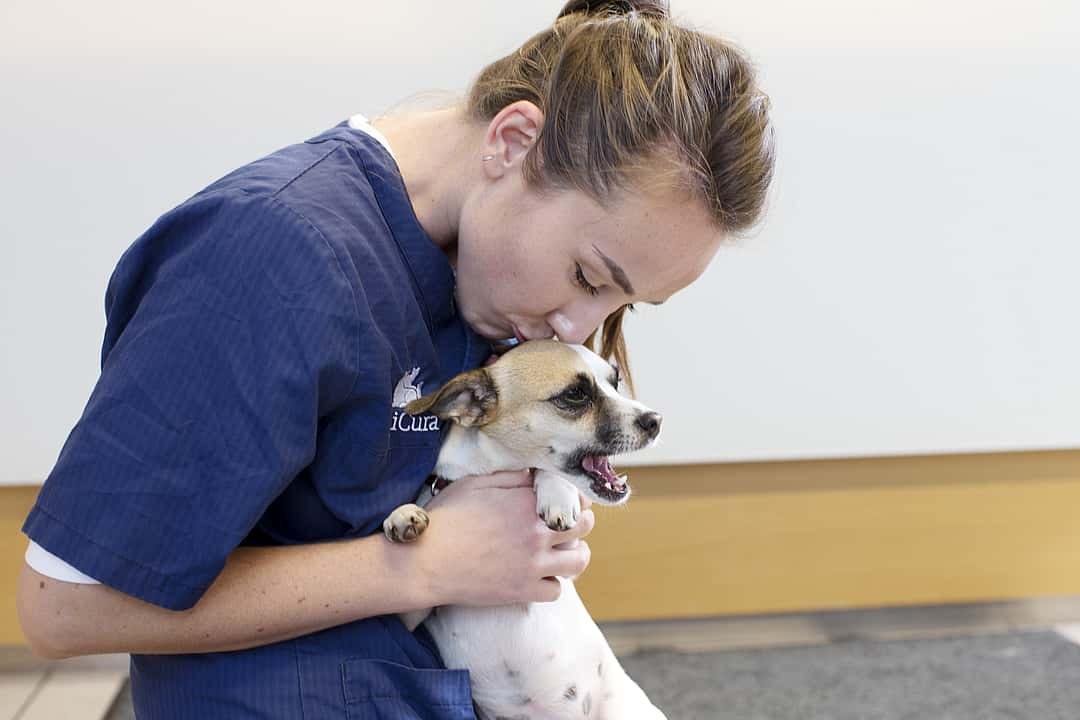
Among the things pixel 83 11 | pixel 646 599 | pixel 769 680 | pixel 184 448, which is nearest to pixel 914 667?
pixel 769 680

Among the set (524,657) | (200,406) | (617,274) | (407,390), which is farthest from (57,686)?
(617,274)

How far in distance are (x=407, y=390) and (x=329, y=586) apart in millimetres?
212

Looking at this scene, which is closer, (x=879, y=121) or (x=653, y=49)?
(x=653, y=49)

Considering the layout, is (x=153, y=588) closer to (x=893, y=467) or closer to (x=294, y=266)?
(x=294, y=266)

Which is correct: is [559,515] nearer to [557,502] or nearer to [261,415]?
[557,502]

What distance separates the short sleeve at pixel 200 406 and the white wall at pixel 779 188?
4.15 feet

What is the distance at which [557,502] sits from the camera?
1.09 metres

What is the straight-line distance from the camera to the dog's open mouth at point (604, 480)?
1149 millimetres

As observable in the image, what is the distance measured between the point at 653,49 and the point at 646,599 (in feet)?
5.69

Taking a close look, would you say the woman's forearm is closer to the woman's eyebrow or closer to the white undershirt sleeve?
the white undershirt sleeve

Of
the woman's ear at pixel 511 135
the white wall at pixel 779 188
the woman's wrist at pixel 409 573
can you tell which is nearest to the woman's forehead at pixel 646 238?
the woman's ear at pixel 511 135

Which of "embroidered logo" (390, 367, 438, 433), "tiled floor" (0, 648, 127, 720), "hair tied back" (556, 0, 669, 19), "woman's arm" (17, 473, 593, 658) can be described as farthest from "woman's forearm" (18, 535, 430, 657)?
"tiled floor" (0, 648, 127, 720)

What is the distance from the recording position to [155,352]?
2.52 ft

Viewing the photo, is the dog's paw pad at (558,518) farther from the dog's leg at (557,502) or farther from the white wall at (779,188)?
the white wall at (779,188)
